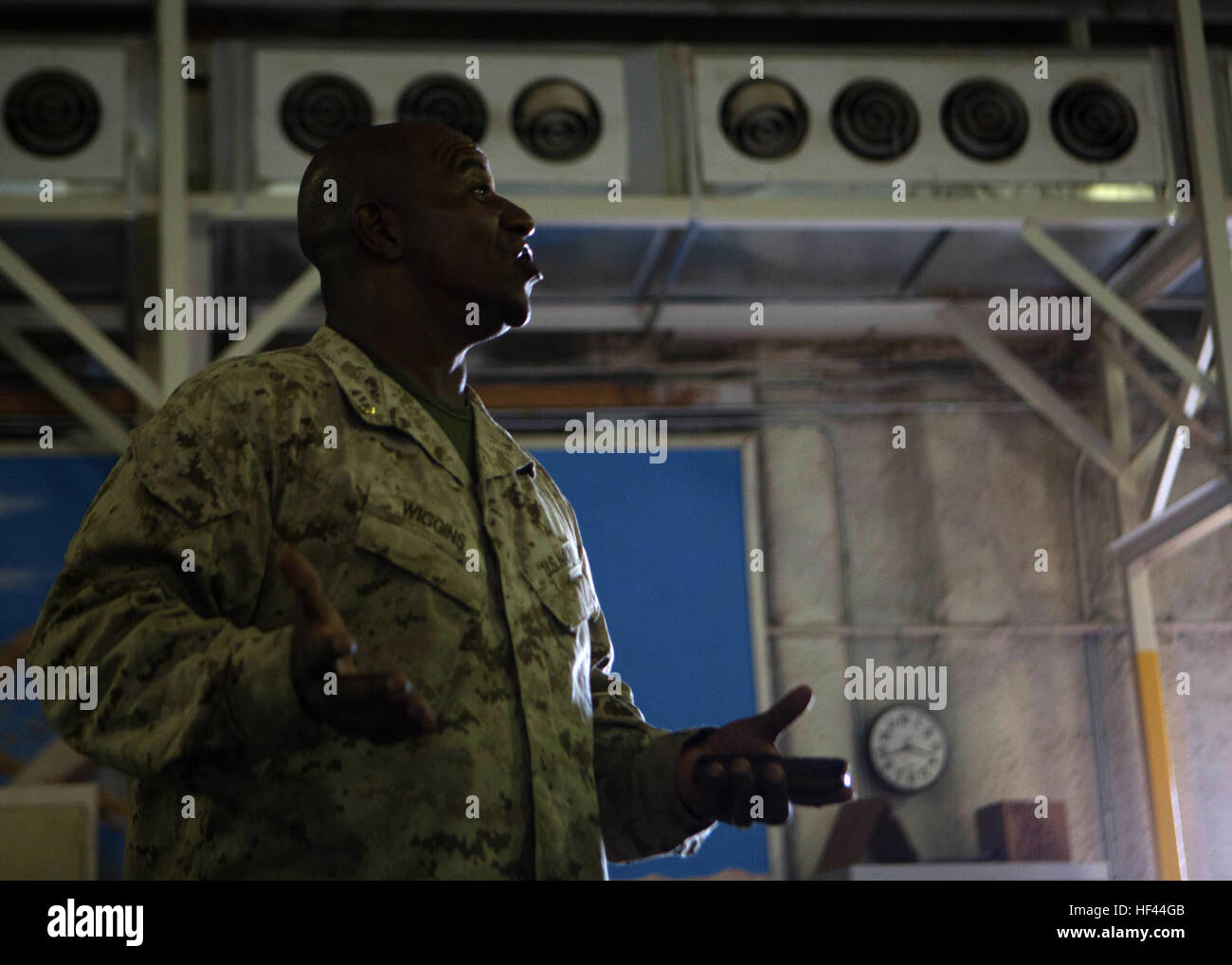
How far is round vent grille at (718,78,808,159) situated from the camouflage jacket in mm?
4028

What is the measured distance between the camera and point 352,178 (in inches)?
67.6

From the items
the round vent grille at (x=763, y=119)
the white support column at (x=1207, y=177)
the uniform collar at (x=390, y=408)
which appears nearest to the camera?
the uniform collar at (x=390, y=408)

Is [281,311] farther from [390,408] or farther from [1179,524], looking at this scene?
[1179,524]

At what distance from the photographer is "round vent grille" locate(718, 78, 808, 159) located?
17.7 feet

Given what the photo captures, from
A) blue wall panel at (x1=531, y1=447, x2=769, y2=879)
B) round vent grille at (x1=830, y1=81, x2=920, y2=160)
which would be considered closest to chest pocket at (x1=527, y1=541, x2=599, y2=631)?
round vent grille at (x1=830, y1=81, x2=920, y2=160)

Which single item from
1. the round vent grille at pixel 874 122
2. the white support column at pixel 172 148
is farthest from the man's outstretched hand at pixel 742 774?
the round vent grille at pixel 874 122

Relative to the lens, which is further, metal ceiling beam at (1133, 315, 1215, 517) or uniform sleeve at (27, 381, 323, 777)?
metal ceiling beam at (1133, 315, 1215, 517)

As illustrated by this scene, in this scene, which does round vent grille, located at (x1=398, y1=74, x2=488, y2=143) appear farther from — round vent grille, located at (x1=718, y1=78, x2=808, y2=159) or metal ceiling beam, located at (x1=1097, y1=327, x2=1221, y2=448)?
metal ceiling beam, located at (x1=1097, y1=327, x2=1221, y2=448)

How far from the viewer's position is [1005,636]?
7.01 metres

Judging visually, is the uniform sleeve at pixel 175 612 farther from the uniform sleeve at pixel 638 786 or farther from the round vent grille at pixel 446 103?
the round vent grille at pixel 446 103

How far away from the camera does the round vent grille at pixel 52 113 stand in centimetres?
504

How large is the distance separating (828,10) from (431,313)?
472 cm
